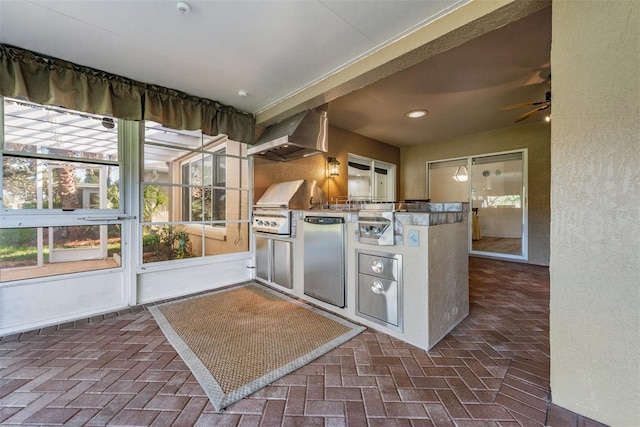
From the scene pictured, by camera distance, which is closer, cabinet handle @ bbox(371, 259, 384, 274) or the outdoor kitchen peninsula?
the outdoor kitchen peninsula

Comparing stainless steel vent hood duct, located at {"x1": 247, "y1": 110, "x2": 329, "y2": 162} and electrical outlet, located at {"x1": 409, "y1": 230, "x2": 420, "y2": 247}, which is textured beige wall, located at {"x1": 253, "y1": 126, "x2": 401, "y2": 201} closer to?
stainless steel vent hood duct, located at {"x1": 247, "y1": 110, "x2": 329, "y2": 162}

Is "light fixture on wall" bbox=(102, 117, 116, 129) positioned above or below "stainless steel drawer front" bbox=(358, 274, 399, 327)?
above

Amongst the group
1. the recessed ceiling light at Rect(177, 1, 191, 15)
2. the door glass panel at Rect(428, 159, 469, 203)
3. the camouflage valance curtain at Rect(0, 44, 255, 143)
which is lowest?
the door glass panel at Rect(428, 159, 469, 203)

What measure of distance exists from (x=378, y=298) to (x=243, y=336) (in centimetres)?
117

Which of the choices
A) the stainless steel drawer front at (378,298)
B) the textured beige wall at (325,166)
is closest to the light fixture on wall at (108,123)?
the textured beige wall at (325,166)

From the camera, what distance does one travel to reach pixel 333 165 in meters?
4.36

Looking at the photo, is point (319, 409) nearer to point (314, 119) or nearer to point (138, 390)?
point (138, 390)

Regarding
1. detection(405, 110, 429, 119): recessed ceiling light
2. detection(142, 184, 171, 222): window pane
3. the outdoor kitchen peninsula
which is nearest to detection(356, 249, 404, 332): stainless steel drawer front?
the outdoor kitchen peninsula

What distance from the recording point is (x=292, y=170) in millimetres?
3971

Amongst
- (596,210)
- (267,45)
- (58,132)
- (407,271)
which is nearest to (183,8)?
(267,45)

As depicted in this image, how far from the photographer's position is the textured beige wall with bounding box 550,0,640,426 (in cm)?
112

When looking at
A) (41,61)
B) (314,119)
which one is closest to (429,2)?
(314,119)

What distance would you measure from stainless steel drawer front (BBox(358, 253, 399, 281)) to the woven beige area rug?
Result: 0.52 meters

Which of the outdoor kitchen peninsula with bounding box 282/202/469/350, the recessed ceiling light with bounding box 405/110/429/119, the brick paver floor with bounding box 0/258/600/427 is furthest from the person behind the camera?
the recessed ceiling light with bounding box 405/110/429/119
